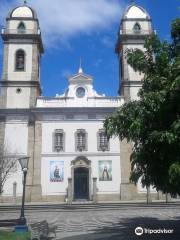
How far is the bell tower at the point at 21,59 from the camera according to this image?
33.7 m

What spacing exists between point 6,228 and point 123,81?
21834mm

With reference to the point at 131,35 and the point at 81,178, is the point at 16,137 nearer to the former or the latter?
the point at 81,178

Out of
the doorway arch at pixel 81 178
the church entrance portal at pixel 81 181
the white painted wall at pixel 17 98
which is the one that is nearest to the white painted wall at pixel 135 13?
the white painted wall at pixel 17 98

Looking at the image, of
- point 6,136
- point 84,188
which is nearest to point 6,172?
point 6,136

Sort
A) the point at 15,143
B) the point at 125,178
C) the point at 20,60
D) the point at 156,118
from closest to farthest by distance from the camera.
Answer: the point at 156,118 → the point at 125,178 → the point at 15,143 → the point at 20,60

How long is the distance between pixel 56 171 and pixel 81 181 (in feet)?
7.65

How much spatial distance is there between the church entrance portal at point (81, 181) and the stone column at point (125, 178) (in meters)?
2.98

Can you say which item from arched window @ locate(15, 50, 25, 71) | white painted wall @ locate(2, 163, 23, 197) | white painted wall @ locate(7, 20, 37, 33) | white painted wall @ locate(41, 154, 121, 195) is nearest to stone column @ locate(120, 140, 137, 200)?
A: white painted wall @ locate(41, 154, 121, 195)

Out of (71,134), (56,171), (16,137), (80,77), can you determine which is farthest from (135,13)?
(56,171)

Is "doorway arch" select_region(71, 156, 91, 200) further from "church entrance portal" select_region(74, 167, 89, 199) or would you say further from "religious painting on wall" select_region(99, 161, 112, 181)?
"religious painting on wall" select_region(99, 161, 112, 181)

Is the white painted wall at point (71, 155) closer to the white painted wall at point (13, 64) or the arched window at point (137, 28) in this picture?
the white painted wall at point (13, 64)

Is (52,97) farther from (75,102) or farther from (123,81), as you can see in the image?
(123,81)

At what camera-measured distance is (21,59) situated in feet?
115

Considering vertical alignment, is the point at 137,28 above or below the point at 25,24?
below
